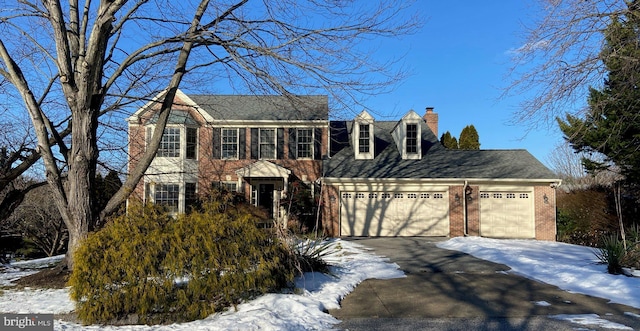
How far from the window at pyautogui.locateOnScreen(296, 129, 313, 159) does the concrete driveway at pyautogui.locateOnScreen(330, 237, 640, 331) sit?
37.6 ft

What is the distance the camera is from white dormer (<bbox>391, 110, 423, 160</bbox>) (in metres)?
21.1

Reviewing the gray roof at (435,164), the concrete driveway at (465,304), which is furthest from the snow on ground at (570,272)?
the gray roof at (435,164)

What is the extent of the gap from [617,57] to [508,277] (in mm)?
5235

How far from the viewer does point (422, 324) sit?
6.26 meters

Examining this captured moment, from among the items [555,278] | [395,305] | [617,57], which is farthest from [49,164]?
[617,57]

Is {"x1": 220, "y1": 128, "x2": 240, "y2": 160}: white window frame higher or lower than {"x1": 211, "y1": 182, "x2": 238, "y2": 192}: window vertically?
higher

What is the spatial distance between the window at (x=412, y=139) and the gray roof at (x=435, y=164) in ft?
1.93

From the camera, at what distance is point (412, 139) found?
70.4ft

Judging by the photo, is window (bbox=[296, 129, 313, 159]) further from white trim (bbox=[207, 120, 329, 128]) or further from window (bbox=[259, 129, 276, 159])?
window (bbox=[259, 129, 276, 159])

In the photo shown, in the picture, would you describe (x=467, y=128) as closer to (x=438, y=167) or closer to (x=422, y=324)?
(x=438, y=167)

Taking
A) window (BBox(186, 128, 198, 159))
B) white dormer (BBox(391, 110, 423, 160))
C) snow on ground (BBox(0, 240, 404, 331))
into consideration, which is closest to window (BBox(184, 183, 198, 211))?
window (BBox(186, 128, 198, 159))

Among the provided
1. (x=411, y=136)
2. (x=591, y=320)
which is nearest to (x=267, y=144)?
(x=411, y=136)

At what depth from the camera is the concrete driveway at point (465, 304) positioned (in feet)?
20.6

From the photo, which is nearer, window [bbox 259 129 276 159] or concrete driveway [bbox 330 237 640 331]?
concrete driveway [bbox 330 237 640 331]
